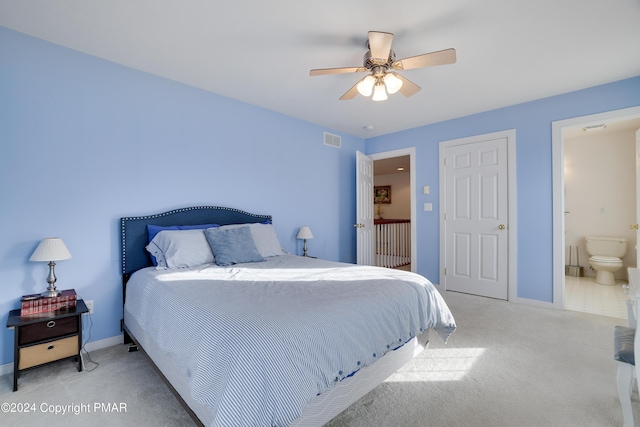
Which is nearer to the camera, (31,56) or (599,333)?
(31,56)

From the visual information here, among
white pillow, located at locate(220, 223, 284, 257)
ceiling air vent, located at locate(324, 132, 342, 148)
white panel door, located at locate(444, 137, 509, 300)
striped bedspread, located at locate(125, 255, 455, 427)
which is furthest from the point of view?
ceiling air vent, located at locate(324, 132, 342, 148)

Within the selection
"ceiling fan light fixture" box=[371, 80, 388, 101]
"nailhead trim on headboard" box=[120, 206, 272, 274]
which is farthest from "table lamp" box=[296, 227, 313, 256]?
"ceiling fan light fixture" box=[371, 80, 388, 101]

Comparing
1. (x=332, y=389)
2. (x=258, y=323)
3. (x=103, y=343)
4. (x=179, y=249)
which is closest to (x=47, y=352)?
(x=103, y=343)

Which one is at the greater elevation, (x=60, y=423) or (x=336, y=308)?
(x=336, y=308)

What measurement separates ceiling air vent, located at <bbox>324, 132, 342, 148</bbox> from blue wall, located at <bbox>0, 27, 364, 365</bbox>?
1220mm

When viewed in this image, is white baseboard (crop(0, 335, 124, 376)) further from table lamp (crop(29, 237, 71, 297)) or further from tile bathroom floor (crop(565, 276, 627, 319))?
tile bathroom floor (crop(565, 276, 627, 319))

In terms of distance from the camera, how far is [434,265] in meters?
4.50

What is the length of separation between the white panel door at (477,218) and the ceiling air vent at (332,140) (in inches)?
64.9

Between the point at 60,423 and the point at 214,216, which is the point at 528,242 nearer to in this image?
the point at 214,216

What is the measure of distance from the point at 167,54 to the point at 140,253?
1.78m

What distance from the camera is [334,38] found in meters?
2.29

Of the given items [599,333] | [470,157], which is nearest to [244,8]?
[470,157]

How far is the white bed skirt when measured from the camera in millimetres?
1436

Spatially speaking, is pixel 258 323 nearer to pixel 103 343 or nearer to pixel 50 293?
pixel 50 293
